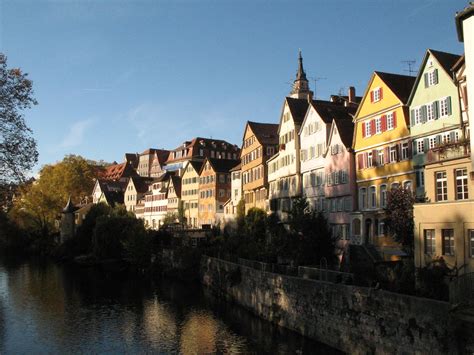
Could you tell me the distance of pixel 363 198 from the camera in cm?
3912

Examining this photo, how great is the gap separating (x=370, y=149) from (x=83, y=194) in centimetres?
8815

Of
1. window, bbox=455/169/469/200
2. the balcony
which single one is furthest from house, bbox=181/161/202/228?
window, bbox=455/169/469/200

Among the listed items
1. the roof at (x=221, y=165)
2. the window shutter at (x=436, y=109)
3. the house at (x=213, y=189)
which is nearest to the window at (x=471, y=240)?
the window shutter at (x=436, y=109)

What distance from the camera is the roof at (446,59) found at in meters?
30.9

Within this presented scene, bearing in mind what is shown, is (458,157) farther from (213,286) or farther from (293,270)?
(213,286)

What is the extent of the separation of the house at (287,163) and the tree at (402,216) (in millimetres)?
18936

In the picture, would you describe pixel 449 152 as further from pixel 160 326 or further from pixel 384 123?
pixel 160 326

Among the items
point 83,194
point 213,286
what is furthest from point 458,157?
point 83,194

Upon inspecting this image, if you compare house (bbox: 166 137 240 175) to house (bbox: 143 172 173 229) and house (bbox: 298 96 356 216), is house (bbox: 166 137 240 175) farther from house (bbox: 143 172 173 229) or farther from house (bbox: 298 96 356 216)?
house (bbox: 298 96 356 216)

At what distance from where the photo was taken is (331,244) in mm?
39750

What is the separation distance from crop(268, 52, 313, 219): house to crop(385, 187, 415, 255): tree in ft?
62.1

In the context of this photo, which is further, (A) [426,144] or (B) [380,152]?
(B) [380,152]

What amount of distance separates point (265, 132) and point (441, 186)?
3873 centimetres

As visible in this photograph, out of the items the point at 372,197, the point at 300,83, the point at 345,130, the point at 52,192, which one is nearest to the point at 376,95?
the point at 345,130
